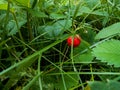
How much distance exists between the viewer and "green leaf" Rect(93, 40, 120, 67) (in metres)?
0.61

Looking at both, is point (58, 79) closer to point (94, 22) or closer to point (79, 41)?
point (79, 41)

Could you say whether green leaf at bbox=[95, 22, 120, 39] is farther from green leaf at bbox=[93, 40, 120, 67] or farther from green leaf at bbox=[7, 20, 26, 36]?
green leaf at bbox=[7, 20, 26, 36]

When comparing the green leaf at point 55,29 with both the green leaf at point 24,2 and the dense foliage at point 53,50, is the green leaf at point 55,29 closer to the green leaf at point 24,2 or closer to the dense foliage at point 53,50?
the dense foliage at point 53,50

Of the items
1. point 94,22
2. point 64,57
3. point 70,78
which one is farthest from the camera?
point 94,22

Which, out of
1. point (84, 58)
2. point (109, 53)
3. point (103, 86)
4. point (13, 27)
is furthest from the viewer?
point (13, 27)

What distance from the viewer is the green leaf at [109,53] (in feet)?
2.01

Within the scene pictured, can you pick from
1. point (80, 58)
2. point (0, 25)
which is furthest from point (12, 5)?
point (80, 58)

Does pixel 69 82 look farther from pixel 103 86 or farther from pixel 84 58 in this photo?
pixel 103 86

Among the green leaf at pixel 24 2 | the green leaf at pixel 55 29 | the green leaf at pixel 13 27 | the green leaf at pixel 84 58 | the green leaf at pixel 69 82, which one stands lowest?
the green leaf at pixel 69 82

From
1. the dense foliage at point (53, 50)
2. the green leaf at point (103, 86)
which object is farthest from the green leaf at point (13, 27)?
the green leaf at point (103, 86)

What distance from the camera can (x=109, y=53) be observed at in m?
0.63

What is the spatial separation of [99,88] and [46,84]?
0.26m

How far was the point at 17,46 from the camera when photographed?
805 mm

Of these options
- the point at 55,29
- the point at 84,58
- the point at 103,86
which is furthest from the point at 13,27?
→ the point at 103,86
